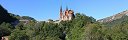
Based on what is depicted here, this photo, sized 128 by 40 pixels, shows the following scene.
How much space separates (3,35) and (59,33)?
44.2ft

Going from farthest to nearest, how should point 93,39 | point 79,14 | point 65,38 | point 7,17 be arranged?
point 7,17
point 79,14
point 65,38
point 93,39

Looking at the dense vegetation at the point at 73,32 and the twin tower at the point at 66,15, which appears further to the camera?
the twin tower at the point at 66,15

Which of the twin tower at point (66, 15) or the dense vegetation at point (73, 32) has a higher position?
the twin tower at point (66, 15)

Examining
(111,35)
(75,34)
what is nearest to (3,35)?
(75,34)

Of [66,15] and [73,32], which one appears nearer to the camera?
[73,32]

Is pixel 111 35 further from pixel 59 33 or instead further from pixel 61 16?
pixel 61 16

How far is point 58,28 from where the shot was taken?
102m

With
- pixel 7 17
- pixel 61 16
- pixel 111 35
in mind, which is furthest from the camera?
pixel 61 16

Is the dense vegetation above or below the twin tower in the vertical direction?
below

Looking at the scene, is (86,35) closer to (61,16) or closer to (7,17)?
(7,17)

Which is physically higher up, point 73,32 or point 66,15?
point 66,15

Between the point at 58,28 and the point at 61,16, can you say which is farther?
the point at 61,16

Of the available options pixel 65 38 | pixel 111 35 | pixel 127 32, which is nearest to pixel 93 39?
pixel 111 35

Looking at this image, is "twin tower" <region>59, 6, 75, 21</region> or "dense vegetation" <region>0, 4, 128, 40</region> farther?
"twin tower" <region>59, 6, 75, 21</region>
